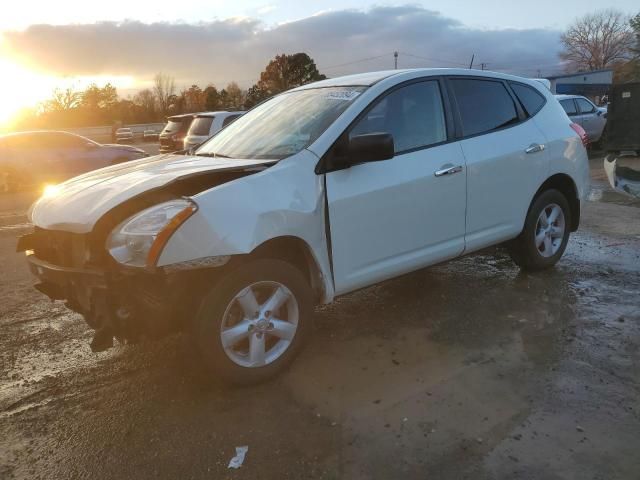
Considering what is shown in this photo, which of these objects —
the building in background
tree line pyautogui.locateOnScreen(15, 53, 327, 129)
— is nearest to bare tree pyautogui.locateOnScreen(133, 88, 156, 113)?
tree line pyautogui.locateOnScreen(15, 53, 327, 129)

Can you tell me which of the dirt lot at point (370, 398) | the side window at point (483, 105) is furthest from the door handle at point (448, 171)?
the dirt lot at point (370, 398)

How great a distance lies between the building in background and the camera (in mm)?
34062

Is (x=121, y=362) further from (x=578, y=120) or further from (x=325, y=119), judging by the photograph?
(x=578, y=120)

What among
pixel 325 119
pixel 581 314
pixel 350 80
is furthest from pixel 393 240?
pixel 581 314

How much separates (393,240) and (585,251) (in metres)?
3.29

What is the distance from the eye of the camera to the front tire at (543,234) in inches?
196

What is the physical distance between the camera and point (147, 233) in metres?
2.95

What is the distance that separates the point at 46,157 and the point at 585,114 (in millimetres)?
15134

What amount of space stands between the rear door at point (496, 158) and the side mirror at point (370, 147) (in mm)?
1073

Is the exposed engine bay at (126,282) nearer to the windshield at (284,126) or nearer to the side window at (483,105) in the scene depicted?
the windshield at (284,126)

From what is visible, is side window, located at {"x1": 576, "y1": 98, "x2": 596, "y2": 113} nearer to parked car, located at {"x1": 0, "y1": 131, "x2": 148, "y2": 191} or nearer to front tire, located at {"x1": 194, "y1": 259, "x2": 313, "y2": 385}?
parked car, located at {"x1": 0, "y1": 131, "x2": 148, "y2": 191}

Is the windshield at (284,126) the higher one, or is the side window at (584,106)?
the windshield at (284,126)

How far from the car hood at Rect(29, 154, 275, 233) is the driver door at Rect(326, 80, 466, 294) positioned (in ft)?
2.05

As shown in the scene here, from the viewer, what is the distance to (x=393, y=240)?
382 centimetres
